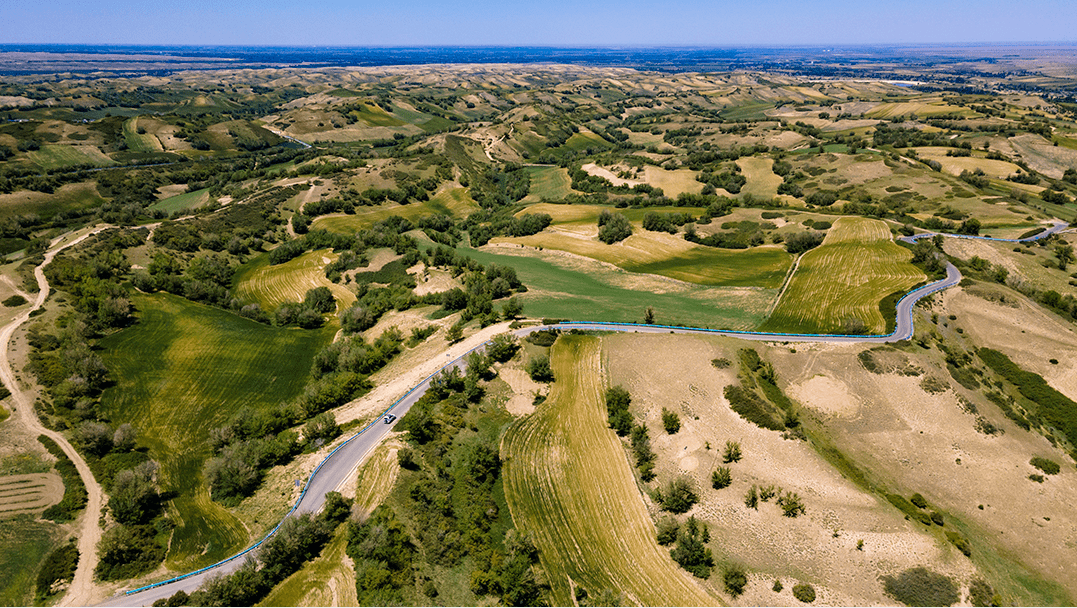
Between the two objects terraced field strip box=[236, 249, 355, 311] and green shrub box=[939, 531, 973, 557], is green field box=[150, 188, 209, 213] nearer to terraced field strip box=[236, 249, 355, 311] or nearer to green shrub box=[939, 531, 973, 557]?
terraced field strip box=[236, 249, 355, 311]

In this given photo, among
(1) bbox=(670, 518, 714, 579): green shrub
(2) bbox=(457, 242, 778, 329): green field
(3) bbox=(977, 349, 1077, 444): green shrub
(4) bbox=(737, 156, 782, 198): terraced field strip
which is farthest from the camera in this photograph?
(4) bbox=(737, 156, 782, 198): terraced field strip

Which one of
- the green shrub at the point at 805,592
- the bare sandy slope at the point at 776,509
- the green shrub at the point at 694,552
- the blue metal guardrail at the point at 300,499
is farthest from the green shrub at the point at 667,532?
the blue metal guardrail at the point at 300,499

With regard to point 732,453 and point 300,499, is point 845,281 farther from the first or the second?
point 300,499

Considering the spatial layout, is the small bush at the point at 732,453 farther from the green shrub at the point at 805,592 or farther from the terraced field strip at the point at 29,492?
the terraced field strip at the point at 29,492

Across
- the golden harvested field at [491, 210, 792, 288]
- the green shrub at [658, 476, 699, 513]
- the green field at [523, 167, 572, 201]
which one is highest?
the green field at [523, 167, 572, 201]

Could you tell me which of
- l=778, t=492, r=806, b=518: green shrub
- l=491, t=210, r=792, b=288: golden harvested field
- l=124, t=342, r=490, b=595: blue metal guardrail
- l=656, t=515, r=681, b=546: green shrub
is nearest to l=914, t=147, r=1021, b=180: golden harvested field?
l=491, t=210, r=792, b=288: golden harvested field

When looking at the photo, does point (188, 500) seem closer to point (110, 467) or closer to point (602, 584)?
point (110, 467)
